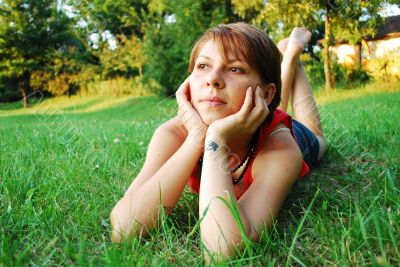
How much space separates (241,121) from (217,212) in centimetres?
43

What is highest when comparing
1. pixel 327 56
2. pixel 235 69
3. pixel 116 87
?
pixel 235 69

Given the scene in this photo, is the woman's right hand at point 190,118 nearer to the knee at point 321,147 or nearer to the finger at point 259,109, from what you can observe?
the finger at point 259,109

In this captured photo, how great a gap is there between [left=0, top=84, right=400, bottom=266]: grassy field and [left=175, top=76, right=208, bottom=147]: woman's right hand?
0.37 meters

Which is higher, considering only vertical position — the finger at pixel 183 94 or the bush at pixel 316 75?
the finger at pixel 183 94

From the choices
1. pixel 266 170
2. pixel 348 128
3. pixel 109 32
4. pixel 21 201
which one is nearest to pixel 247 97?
pixel 266 170

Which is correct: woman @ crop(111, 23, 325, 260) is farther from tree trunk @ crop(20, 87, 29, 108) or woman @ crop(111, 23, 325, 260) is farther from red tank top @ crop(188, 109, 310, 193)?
tree trunk @ crop(20, 87, 29, 108)

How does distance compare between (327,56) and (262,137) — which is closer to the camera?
(262,137)

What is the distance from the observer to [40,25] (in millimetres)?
24531

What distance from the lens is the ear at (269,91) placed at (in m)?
1.75

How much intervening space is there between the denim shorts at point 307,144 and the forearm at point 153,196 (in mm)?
1087

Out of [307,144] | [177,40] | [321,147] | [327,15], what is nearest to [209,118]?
[307,144]

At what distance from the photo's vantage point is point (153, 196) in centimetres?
154

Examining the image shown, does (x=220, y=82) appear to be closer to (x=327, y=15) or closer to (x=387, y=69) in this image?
(x=387, y=69)

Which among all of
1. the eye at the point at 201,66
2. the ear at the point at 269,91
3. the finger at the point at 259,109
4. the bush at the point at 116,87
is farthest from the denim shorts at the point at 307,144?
the bush at the point at 116,87
